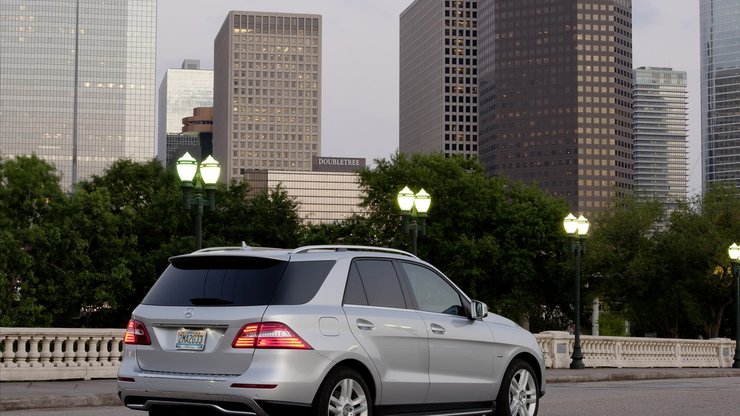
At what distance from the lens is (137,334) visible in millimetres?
9359

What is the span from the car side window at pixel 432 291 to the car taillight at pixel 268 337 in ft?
6.27

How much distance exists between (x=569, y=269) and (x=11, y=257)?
92.7 feet

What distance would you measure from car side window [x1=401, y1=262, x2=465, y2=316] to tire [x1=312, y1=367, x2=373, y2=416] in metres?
1.33

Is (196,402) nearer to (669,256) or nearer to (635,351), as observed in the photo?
(635,351)

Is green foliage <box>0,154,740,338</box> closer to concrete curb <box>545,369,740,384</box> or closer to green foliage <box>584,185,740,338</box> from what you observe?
green foliage <box>584,185,740,338</box>

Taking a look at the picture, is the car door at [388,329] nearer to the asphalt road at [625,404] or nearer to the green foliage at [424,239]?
the asphalt road at [625,404]

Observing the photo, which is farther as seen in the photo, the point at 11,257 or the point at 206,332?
the point at 11,257

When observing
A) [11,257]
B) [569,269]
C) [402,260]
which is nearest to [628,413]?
[402,260]

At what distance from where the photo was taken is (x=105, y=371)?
20.9 meters

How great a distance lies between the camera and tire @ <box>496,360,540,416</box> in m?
11.1

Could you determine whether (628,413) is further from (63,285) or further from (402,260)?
(63,285)

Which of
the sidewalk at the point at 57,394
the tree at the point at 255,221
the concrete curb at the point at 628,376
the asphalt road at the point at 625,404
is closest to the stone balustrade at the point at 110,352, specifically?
the sidewalk at the point at 57,394

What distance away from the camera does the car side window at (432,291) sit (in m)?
10.5

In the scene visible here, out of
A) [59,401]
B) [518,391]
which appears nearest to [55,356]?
[59,401]
